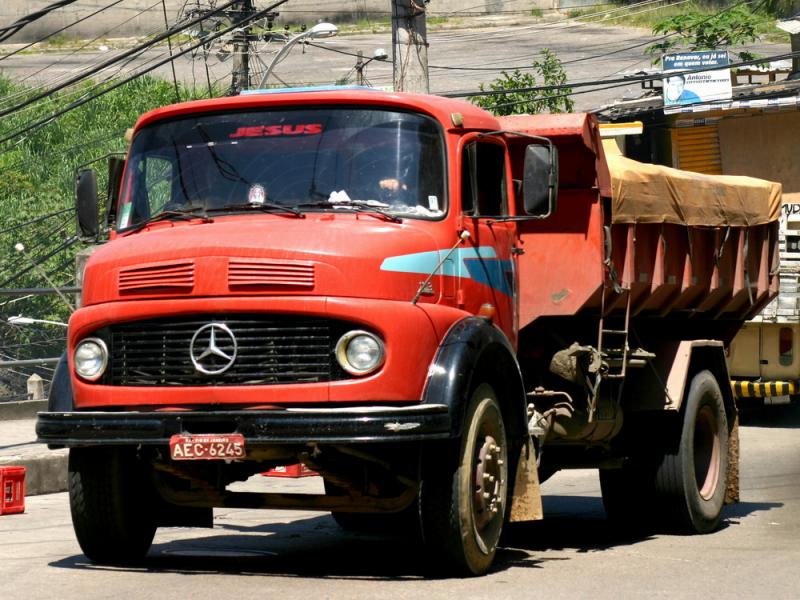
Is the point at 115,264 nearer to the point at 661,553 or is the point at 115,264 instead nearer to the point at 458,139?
the point at 458,139

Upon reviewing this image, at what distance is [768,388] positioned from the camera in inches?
754

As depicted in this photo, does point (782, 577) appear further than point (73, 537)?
No

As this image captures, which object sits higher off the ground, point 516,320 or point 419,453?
point 516,320

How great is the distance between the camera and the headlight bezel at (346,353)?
7523 millimetres

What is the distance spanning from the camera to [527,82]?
A: 95.3ft

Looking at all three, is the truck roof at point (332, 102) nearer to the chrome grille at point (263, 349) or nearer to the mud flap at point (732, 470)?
the chrome grille at point (263, 349)

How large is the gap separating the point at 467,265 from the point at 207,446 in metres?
1.85

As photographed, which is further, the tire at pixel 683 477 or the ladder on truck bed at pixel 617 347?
the tire at pixel 683 477

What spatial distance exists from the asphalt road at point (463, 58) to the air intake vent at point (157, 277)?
131 feet

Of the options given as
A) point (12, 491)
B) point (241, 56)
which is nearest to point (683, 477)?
point (12, 491)

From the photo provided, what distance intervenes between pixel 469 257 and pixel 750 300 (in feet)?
15.4

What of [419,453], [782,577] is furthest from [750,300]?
[419,453]

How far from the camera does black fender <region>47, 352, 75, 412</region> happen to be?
319 inches

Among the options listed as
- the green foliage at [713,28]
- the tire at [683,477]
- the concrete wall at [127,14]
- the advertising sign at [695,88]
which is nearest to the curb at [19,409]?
the tire at [683,477]
